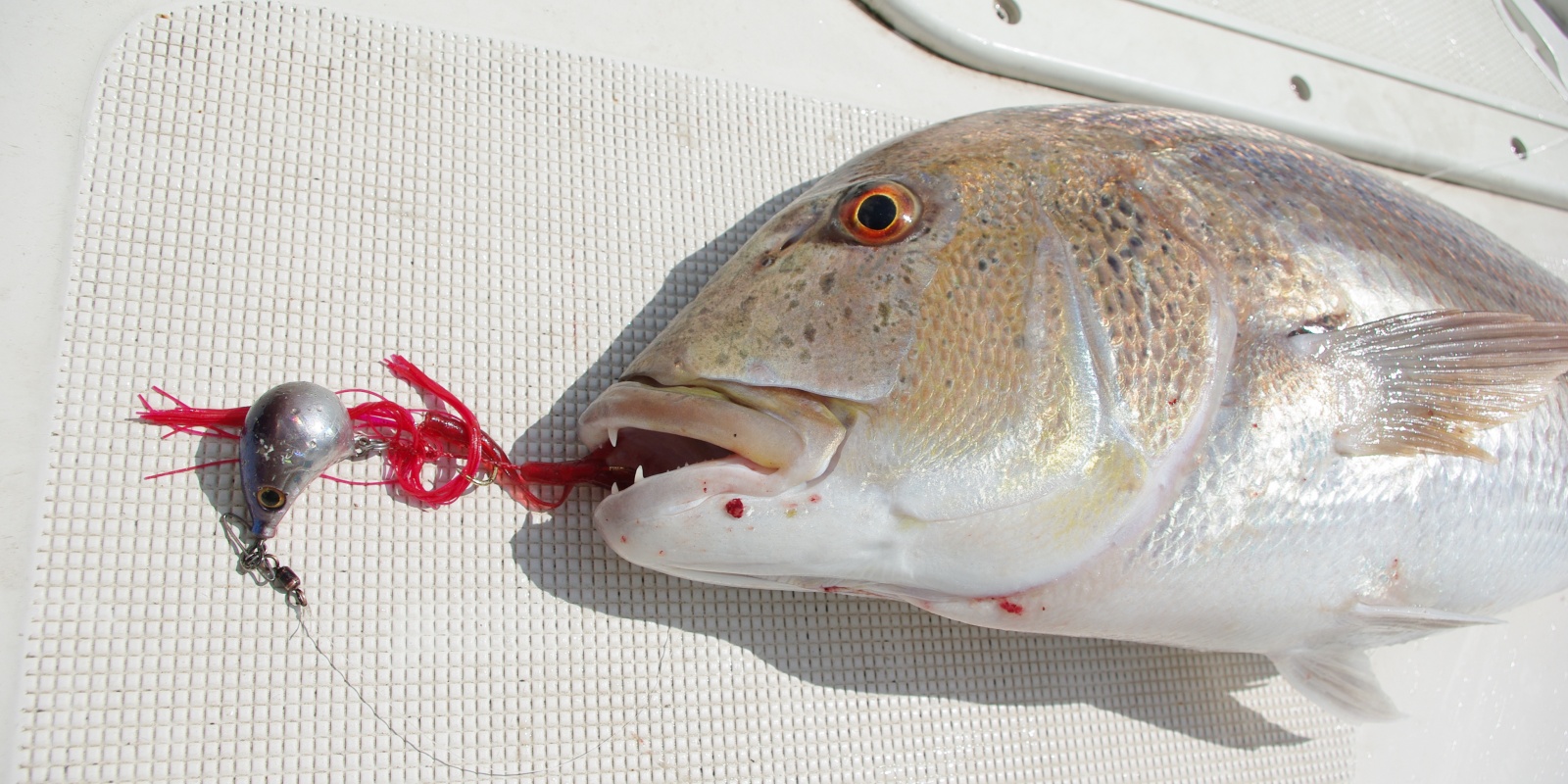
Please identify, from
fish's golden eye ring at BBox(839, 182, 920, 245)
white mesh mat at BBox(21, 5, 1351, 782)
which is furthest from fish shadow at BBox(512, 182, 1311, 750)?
fish's golden eye ring at BBox(839, 182, 920, 245)

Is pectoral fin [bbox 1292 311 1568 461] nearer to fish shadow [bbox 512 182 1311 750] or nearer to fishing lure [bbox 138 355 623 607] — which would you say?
fish shadow [bbox 512 182 1311 750]

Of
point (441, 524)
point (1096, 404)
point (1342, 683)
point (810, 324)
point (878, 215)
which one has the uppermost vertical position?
point (878, 215)

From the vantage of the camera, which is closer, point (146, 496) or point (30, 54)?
point (146, 496)

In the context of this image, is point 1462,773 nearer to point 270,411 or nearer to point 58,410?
point 270,411

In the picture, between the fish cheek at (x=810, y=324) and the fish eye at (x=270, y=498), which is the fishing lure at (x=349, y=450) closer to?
the fish eye at (x=270, y=498)

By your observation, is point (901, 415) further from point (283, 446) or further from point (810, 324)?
point (283, 446)

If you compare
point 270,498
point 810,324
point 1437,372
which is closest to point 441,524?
point 270,498

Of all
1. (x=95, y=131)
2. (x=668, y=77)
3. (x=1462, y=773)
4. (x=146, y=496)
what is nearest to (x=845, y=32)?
(x=668, y=77)
